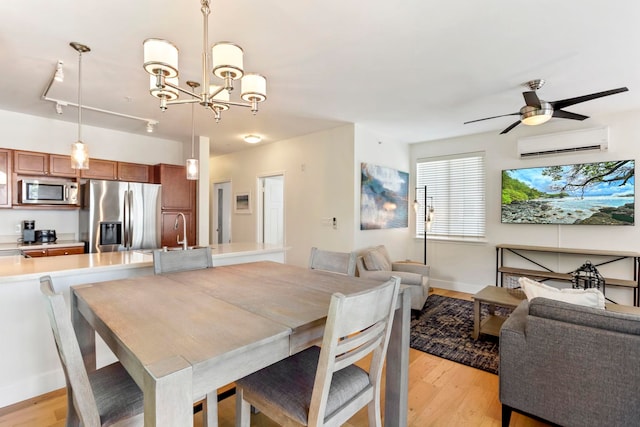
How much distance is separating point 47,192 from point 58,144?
74cm

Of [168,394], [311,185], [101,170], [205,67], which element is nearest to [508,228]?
[311,185]

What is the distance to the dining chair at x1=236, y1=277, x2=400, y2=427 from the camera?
1077 millimetres

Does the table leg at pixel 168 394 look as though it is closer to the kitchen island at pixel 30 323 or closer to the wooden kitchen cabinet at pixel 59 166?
the kitchen island at pixel 30 323

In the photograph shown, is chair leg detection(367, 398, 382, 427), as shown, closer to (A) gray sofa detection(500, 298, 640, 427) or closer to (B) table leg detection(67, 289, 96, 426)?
(A) gray sofa detection(500, 298, 640, 427)

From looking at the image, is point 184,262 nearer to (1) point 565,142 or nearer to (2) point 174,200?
(2) point 174,200

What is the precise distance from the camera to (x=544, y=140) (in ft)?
13.6

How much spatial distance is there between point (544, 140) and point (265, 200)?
4.54 metres

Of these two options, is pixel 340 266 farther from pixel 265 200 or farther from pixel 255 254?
pixel 265 200

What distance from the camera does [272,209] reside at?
5902 millimetres

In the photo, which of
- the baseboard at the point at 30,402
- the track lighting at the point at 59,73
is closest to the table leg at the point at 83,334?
the baseboard at the point at 30,402

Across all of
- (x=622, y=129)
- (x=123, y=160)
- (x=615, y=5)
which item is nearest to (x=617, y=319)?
(x=615, y=5)

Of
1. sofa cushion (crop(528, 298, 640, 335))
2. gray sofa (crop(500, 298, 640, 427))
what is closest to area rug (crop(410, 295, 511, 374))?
gray sofa (crop(500, 298, 640, 427))

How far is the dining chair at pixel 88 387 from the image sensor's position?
104 centimetres

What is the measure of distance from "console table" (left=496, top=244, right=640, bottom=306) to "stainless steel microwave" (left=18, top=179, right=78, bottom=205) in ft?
20.1
